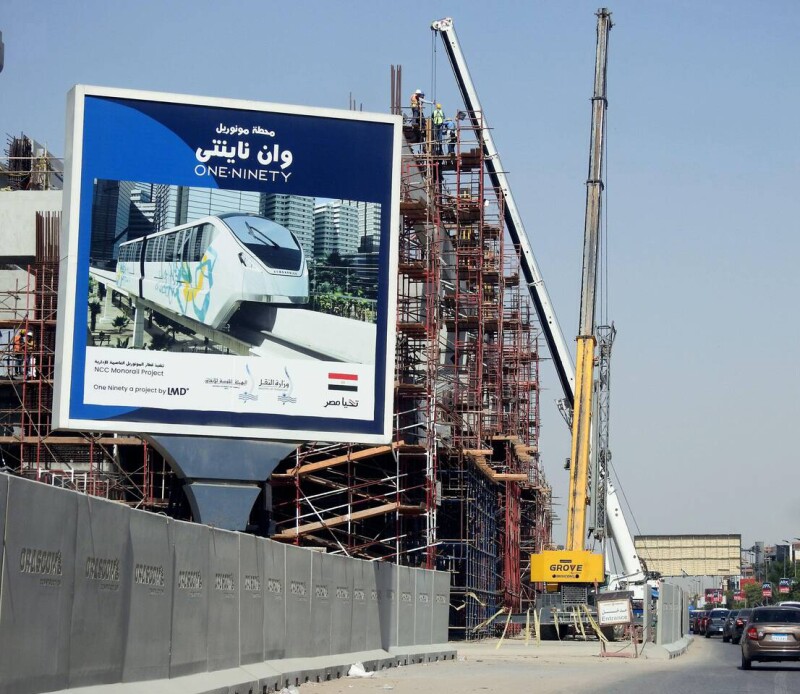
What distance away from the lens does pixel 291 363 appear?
92.7 ft

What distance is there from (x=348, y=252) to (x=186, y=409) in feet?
15.1

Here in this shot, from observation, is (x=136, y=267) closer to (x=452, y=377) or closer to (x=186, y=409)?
(x=186, y=409)

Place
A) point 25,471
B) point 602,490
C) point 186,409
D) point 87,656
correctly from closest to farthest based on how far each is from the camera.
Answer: point 87,656, point 186,409, point 25,471, point 602,490

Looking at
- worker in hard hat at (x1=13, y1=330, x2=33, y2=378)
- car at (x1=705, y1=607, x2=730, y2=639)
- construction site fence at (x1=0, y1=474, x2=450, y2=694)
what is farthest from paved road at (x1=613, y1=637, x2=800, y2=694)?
car at (x1=705, y1=607, x2=730, y2=639)

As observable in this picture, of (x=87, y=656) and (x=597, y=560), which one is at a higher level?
(x=87, y=656)

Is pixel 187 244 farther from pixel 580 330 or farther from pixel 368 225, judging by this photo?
pixel 580 330

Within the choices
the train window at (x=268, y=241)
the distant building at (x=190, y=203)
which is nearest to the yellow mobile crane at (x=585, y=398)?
the train window at (x=268, y=241)

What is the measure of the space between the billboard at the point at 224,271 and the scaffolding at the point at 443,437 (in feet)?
23.5

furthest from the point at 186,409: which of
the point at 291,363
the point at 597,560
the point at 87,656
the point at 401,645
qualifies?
the point at 597,560

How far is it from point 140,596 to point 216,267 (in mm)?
15148

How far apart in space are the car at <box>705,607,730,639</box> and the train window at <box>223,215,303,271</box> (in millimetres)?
41674

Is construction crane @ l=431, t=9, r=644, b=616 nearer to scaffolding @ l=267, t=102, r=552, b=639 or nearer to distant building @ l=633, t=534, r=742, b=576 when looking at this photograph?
scaffolding @ l=267, t=102, r=552, b=639

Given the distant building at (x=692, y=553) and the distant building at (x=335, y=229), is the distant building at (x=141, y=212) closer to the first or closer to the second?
the distant building at (x=335, y=229)

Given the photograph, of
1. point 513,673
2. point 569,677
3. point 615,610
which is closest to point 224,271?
point 513,673
